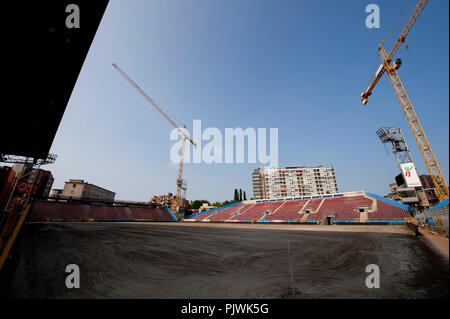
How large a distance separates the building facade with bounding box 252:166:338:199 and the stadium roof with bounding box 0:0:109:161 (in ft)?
324

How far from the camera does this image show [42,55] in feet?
24.7

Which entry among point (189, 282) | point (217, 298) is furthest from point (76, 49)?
point (217, 298)

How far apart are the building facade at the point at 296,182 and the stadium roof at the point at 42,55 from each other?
9874cm

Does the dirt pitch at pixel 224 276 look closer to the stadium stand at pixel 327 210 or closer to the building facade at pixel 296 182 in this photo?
the stadium stand at pixel 327 210

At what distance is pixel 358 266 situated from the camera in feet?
16.4

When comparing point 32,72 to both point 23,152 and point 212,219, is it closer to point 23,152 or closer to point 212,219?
point 23,152

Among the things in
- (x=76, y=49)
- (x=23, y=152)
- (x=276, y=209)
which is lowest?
(x=276, y=209)

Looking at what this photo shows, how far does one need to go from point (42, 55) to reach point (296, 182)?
106m

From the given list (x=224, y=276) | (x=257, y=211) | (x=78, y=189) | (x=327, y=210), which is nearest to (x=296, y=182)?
(x=257, y=211)

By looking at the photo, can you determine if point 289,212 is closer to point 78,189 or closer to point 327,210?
point 327,210

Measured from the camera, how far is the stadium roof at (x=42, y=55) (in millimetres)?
5789

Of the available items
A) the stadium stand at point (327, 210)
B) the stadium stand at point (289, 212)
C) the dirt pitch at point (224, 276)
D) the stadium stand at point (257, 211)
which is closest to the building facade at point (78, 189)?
the stadium stand at point (257, 211)
